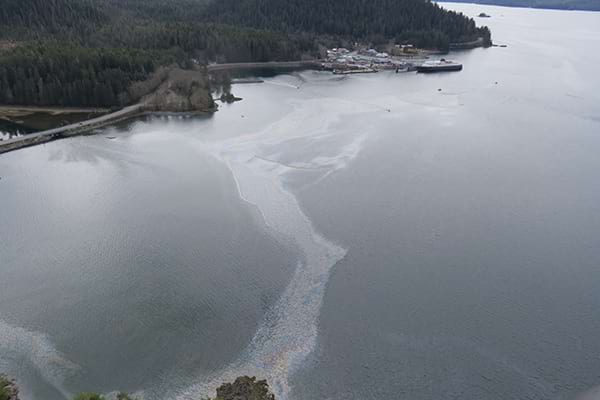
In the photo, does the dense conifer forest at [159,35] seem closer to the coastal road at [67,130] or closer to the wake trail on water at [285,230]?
the coastal road at [67,130]

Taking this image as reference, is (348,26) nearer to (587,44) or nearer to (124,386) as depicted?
(587,44)

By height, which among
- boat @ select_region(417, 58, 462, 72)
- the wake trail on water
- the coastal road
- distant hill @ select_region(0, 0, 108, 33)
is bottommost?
boat @ select_region(417, 58, 462, 72)

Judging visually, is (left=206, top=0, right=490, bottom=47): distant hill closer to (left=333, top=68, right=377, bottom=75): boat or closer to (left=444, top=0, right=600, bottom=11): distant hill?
(left=333, top=68, right=377, bottom=75): boat

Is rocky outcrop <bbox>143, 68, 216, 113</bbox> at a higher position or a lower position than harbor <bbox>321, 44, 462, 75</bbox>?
higher

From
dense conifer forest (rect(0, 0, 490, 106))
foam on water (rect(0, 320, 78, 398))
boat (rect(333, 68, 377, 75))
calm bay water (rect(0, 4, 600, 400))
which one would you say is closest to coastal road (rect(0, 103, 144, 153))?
calm bay water (rect(0, 4, 600, 400))

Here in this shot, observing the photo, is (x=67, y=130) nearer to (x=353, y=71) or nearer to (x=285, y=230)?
(x=285, y=230)

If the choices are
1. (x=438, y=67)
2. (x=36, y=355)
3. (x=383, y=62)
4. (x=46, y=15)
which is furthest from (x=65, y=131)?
(x=438, y=67)
